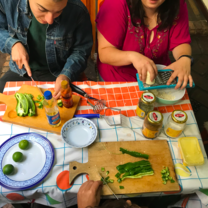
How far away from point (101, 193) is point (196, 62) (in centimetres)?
266

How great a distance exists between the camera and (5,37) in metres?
1.35

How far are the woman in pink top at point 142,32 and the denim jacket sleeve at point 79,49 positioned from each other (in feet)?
0.34

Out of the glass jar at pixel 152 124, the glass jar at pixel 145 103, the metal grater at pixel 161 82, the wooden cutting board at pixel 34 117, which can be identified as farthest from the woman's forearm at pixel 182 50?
the wooden cutting board at pixel 34 117

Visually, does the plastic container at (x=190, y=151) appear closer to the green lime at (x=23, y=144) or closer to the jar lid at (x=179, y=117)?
the jar lid at (x=179, y=117)

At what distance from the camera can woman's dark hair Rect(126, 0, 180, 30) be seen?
1.26 metres

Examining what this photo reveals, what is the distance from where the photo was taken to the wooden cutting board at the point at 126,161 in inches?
34.2

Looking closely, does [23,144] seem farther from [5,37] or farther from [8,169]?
[5,37]

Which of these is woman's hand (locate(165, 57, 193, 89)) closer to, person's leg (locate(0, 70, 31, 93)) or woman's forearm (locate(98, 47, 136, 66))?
woman's forearm (locate(98, 47, 136, 66))

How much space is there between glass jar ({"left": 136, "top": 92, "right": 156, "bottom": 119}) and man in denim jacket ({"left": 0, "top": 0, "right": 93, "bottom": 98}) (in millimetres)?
552

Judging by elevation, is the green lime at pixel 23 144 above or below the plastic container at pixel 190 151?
below

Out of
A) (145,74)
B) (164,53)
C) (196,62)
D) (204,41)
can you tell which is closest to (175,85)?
(145,74)

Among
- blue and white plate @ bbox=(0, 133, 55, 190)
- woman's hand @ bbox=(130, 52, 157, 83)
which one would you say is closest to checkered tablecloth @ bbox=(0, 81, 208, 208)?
blue and white plate @ bbox=(0, 133, 55, 190)

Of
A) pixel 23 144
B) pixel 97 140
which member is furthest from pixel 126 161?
pixel 23 144

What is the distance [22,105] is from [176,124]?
0.94 metres
